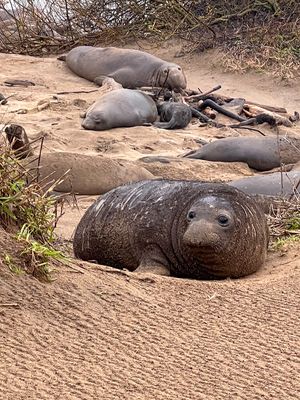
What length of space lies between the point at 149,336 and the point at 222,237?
1390 millimetres

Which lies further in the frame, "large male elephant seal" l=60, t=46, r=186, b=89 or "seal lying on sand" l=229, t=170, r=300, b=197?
"large male elephant seal" l=60, t=46, r=186, b=89

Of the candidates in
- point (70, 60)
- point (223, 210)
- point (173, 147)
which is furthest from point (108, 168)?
point (70, 60)

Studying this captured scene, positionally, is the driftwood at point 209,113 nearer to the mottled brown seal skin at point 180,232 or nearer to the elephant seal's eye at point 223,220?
the mottled brown seal skin at point 180,232

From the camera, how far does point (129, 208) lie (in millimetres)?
5098

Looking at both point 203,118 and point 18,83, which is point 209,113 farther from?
point 18,83

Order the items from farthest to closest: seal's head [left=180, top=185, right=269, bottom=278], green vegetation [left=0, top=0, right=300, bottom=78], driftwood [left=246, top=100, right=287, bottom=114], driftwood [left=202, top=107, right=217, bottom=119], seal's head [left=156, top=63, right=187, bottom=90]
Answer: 1. green vegetation [left=0, top=0, right=300, bottom=78]
2. seal's head [left=156, top=63, right=187, bottom=90]
3. driftwood [left=246, top=100, right=287, bottom=114]
4. driftwood [left=202, top=107, right=217, bottom=119]
5. seal's head [left=180, top=185, right=269, bottom=278]

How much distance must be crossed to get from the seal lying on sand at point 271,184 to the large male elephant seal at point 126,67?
16.8 ft

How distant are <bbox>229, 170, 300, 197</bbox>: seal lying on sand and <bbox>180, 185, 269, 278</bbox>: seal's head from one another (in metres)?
1.60

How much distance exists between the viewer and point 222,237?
4746mm

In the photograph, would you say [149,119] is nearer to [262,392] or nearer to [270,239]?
[270,239]

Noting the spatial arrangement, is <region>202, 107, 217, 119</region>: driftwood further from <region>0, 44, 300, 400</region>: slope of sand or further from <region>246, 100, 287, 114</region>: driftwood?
<region>0, 44, 300, 400</region>: slope of sand

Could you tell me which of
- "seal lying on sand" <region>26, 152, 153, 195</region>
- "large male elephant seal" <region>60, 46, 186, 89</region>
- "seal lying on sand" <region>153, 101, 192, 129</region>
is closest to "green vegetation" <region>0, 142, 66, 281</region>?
"seal lying on sand" <region>26, 152, 153, 195</region>

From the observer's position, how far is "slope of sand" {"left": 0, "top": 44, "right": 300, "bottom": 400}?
2.97 metres

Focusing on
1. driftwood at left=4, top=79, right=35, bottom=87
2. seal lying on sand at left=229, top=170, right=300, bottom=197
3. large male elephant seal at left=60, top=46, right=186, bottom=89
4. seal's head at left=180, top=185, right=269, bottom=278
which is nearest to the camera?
seal's head at left=180, top=185, right=269, bottom=278
